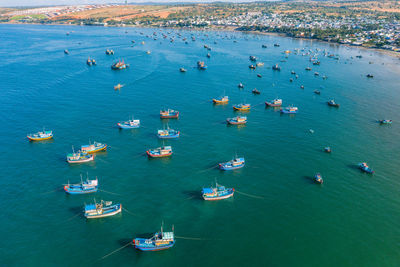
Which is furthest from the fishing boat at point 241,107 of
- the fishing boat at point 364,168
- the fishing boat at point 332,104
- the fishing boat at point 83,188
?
the fishing boat at point 83,188

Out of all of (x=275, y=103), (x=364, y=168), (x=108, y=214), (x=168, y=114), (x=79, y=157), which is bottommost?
(x=108, y=214)

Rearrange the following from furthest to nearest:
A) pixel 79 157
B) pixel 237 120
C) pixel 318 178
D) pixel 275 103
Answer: pixel 275 103, pixel 237 120, pixel 79 157, pixel 318 178

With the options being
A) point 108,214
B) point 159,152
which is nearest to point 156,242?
point 108,214

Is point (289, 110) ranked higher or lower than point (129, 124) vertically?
higher

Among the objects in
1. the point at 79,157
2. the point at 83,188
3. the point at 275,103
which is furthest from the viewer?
the point at 275,103

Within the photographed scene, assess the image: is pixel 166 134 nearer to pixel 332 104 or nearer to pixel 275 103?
pixel 275 103

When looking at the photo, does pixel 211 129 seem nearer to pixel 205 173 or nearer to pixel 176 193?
pixel 205 173

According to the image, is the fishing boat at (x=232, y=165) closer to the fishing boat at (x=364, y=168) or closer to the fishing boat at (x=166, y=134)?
the fishing boat at (x=166, y=134)
